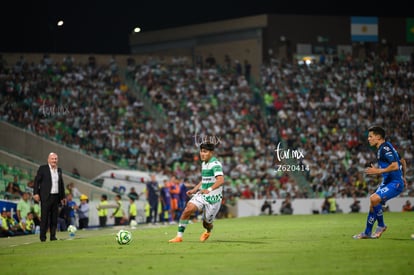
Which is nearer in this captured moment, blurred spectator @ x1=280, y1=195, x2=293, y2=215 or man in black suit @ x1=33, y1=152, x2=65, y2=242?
man in black suit @ x1=33, y1=152, x2=65, y2=242

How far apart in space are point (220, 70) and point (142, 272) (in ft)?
141

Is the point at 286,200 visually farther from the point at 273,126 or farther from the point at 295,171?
the point at 273,126

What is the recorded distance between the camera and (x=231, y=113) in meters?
51.2

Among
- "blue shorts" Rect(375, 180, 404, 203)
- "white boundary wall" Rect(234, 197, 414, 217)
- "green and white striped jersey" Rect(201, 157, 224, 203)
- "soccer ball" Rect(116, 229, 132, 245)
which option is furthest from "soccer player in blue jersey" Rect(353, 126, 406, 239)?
"white boundary wall" Rect(234, 197, 414, 217)

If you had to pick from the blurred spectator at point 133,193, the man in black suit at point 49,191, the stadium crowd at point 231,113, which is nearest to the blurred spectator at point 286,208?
the stadium crowd at point 231,113

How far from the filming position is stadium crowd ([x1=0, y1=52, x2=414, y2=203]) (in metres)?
45.0

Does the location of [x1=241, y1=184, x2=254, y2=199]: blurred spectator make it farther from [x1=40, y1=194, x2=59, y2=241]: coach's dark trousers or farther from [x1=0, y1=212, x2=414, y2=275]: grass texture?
[x1=0, y1=212, x2=414, y2=275]: grass texture

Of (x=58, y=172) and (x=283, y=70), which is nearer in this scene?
(x=58, y=172)

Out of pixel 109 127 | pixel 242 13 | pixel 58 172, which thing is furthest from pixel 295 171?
pixel 58 172

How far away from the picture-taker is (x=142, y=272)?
515 inches

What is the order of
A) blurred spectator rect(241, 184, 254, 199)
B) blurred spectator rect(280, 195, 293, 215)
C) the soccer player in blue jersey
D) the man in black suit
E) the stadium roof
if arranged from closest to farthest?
the soccer player in blue jersey < the man in black suit < blurred spectator rect(280, 195, 293, 215) < blurred spectator rect(241, 184, 254, 199) < the stadium roof

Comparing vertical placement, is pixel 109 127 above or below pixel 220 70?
below

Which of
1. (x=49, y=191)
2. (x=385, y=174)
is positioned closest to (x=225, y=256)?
(x=385, y=174)

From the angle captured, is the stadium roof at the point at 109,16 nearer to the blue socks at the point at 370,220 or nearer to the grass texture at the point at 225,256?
the grass texture at the point at 225,256
